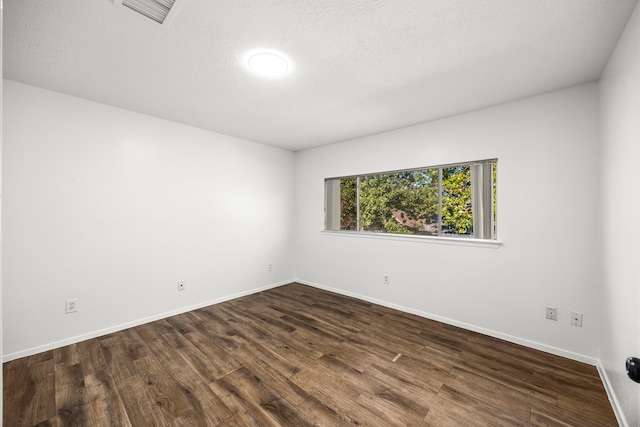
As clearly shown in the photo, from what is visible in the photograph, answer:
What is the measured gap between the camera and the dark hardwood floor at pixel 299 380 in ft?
6.12

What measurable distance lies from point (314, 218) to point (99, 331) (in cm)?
300

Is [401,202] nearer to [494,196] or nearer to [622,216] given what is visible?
[494,196]

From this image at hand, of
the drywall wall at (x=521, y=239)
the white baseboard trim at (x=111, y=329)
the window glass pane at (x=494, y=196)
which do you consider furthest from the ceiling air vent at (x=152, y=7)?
the window glass pane at (x=494, y=196)

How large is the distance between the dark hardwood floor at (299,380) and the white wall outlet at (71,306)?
349 mm

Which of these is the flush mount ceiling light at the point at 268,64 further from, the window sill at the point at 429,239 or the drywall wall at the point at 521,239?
the window sill at the point at 429,239

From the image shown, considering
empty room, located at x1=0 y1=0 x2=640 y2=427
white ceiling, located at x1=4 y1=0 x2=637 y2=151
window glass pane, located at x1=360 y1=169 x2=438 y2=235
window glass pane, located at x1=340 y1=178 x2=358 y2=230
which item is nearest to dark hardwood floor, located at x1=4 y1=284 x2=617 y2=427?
empty room, located at x1=0 y1=0 x2=640 y2=427

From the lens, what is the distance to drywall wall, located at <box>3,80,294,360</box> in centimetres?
253

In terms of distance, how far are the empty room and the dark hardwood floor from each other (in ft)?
0.06

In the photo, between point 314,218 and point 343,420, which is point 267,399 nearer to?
point 343,420

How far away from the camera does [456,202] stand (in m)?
3.32

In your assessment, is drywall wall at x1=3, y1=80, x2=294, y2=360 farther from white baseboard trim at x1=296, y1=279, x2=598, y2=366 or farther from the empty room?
white baseboard trim at x1=296, y1=279, x2=598, y2=366

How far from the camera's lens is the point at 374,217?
418cm

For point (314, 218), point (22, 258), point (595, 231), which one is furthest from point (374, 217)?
point (22, 258)

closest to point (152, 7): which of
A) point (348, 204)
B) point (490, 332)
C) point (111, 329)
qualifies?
point (111, 329)
